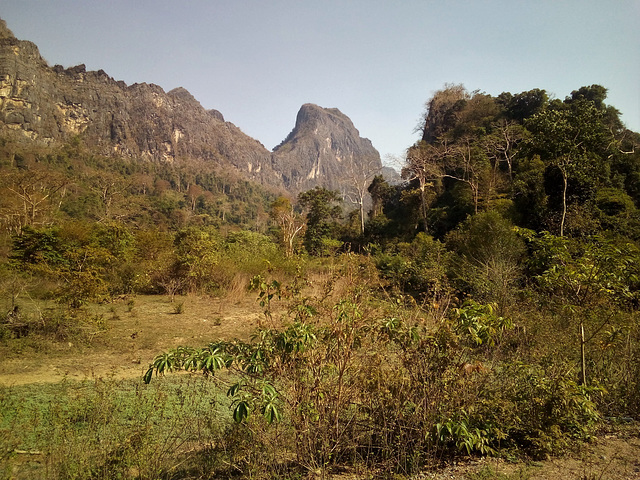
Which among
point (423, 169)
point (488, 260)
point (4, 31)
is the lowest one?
point (488, 260)

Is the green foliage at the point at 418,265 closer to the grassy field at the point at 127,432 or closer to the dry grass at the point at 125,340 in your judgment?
Answer: the dry grass at the point at 125,340

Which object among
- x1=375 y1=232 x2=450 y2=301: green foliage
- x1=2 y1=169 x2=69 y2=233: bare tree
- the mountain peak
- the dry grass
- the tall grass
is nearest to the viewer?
the tall grass

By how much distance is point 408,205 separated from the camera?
79.7ft

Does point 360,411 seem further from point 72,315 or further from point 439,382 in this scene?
point 72,315

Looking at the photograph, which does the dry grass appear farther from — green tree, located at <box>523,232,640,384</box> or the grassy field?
green tree, located at <box>523,232,640,384</box>

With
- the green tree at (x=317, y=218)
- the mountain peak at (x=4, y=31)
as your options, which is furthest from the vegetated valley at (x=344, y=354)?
the mountain peak at (x=4, y=31)

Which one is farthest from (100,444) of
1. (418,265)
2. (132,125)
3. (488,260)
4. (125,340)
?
(132,125)

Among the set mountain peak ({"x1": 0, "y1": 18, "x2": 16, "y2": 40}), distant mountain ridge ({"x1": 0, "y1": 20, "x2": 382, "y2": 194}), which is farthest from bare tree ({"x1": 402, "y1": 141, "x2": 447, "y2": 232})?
mountain peak ({"x1": 0, "y1": 18, "x2": 16, "y2": 40})

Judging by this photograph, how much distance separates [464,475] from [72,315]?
7.75 metres

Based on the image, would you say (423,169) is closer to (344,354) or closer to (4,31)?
(344,354)

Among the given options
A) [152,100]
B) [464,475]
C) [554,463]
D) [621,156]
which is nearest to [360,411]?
[464,475]

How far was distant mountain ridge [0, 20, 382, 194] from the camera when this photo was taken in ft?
242

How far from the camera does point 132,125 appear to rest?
106 meters

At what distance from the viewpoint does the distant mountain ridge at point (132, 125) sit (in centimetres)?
7381
